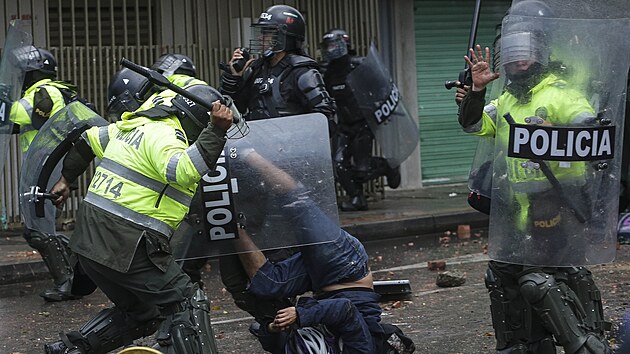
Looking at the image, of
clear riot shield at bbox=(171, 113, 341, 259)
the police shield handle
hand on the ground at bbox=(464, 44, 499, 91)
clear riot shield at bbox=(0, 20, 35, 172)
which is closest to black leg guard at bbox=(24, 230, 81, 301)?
clear riot shield at bbox=(0, 20, 35, 172)

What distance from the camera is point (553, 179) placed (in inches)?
215

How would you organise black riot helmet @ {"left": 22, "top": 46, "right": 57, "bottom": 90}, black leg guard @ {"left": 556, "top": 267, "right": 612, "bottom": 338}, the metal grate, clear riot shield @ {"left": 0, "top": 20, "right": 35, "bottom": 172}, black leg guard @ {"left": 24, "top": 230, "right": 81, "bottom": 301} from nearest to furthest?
black leg guard @ {"left": 556, "top": 267, "right": 612, "bottom": 338} < clear riot shield @ {"left": 0, "top": 20, "right": 35, "bottom": 172} < black leg guard @ {"left": 24, "top": 230, "right": 81, "bottom": 301} < black riot helmet @ {"left": 22, "top": 46, "right": 57, "bottom": 90} < the metal grate

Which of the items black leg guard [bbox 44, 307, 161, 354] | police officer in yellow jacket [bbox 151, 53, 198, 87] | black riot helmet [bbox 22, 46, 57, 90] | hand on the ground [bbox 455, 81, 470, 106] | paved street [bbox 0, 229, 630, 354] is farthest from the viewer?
black riot helmet [bbox 22, 46, 57, 90]

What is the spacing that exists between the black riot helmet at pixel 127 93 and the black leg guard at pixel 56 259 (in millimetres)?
2496

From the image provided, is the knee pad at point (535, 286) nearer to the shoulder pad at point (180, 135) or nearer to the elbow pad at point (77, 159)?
the shoulder pad at point (180, 135)

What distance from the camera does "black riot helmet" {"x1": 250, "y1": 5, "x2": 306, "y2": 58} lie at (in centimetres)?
859

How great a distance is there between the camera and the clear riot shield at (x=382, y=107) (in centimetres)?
1262

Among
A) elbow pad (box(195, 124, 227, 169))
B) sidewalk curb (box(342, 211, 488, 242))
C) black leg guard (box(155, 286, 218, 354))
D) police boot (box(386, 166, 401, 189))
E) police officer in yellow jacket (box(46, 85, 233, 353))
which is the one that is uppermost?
elbow pad (box(195, 124, 227, 169))

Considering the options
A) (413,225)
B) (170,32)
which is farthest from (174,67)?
(170,32)

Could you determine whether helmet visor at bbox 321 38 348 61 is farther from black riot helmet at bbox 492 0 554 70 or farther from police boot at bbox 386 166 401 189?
black riot helmet at bbox 492 0 554 70

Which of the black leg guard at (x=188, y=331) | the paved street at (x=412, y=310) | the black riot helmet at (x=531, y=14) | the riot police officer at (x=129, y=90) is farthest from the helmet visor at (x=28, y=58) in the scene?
the black riot helmet at (x=531, y=14)

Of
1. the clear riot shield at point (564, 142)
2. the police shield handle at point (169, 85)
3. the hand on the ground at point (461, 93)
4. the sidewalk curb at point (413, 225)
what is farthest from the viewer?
the sidewalk curb at point (413, 225)

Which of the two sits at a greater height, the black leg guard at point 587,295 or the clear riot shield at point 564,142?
the clear riot shield at point 564,142

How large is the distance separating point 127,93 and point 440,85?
34.3 feet
